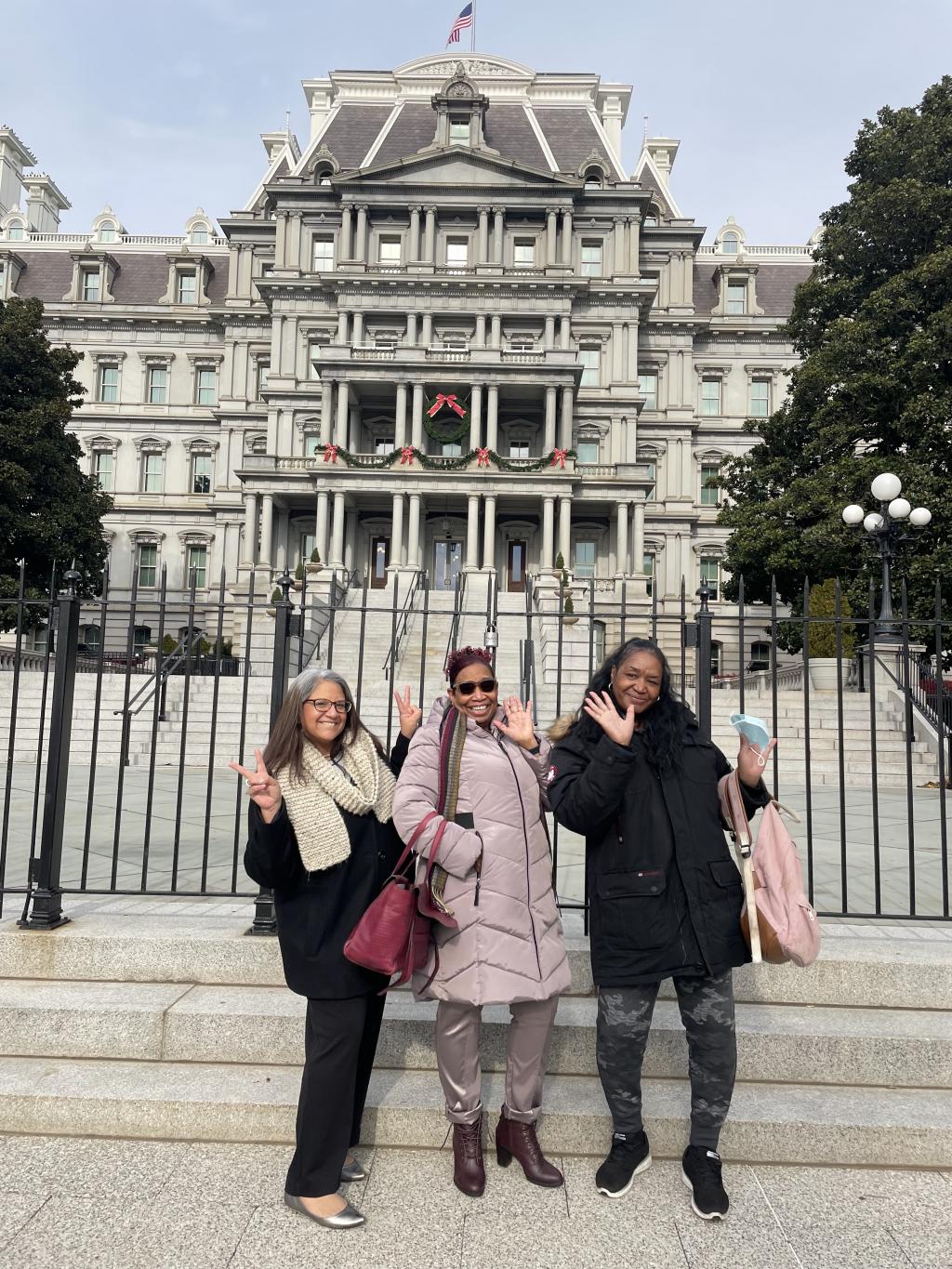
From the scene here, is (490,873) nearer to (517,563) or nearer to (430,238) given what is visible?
(517,563)

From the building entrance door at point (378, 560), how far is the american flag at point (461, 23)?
24.6 meters

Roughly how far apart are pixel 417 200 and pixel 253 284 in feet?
29.7

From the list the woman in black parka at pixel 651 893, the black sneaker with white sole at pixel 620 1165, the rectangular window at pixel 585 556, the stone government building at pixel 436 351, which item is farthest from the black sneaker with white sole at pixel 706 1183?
the rectangular window at pixel 585 556

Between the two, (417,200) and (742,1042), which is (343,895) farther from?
(417,200)

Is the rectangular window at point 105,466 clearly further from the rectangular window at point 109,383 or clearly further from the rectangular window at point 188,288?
the rectangular window at point 188,288

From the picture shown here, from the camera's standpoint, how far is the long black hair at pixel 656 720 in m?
3.16

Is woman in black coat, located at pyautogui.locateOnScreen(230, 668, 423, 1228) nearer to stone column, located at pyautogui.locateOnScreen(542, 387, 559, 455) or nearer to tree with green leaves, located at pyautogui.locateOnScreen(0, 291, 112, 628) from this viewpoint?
tree with green leaves, located at pyautogui.locateOnScreen(0, 291, 112, 628)

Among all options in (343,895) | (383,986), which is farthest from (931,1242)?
(343,895)

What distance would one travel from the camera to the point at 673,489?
38.4 m

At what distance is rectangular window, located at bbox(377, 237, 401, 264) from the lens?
123 ft

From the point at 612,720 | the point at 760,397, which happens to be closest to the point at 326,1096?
the point at 612,720

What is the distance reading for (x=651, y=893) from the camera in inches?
118

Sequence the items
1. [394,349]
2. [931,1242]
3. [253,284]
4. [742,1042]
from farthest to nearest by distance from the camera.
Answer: [253,284], [394,349], [742,1042], [931,1242]

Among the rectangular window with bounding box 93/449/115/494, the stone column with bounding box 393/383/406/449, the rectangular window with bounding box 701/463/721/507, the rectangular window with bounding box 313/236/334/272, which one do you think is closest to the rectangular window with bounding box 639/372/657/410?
the rectangular window with bounding box 701/463/721/507
